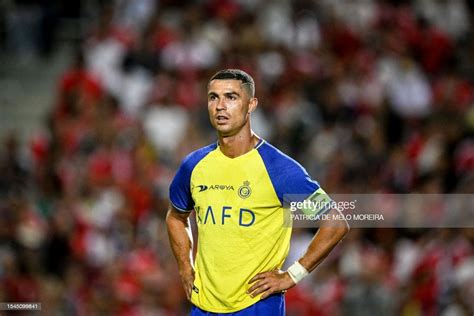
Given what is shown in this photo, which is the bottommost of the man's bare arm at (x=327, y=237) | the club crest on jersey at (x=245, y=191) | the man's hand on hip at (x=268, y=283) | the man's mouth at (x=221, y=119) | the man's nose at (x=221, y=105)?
the man's hand on hip at (x=268, y=283)

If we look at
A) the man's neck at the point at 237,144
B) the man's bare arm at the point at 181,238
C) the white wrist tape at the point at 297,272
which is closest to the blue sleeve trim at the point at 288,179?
the man's neck at the point at 237,144

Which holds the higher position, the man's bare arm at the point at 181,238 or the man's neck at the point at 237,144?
the man's neck at the point at 237,144

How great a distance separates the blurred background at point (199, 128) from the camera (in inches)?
414

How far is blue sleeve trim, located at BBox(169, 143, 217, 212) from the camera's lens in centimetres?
638

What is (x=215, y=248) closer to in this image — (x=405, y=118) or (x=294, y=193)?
(x=294, y=193)

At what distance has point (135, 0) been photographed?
50.8ft

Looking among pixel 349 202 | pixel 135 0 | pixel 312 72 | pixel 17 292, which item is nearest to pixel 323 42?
pixel 312 72

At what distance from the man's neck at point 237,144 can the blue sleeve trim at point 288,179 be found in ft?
0.46

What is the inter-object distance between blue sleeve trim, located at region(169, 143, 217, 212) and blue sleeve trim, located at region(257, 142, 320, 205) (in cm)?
43

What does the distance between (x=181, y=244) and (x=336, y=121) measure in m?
6.54

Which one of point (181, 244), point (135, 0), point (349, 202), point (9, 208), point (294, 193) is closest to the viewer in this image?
point (294, 193)

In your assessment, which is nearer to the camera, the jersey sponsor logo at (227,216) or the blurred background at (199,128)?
the jersey sponsor logo at (227,216)

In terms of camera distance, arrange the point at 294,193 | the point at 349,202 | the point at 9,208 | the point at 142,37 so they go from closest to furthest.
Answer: the point at 294,193 < the point at 349,202 < the point at 9,208 < the point at 142,37

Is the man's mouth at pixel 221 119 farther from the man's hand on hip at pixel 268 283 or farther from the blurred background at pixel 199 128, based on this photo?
the blurred background at pixel 199 128
